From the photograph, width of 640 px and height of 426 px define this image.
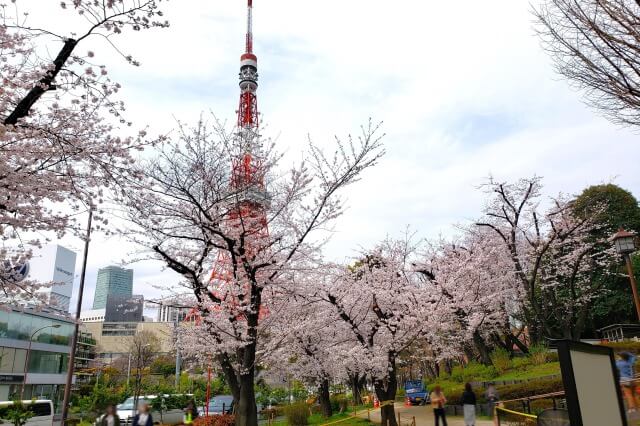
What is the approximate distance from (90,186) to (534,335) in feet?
67.4

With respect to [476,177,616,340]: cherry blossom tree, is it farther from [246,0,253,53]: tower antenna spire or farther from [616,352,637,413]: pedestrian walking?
[246,0,253,53]: tower antenna spire

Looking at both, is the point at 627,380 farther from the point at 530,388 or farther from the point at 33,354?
the point at 33,354

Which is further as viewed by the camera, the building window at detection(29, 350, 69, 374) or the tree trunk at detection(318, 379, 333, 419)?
the building window at detection(29, 350, 69, 374)

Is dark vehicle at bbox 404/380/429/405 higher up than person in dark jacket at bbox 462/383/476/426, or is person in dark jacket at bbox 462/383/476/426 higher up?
person in dark jacket at bbox 462/383/476/426

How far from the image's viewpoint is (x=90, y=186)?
22.9 ft

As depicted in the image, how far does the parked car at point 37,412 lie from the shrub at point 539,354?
20728 mm

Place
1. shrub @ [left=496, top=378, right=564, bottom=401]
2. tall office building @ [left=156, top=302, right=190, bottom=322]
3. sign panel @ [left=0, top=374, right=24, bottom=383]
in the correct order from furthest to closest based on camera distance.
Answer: sign panel @ [left=0, top=374, right=24, bottom=383] < shrub @ [left=496, top=378, right=564, bottom=401] < tall office building @ [left=156, top=302, right=190, bottom=322]

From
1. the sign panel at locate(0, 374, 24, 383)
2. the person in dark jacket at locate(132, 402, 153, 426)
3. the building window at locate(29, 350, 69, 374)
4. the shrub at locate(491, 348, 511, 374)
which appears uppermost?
the building window at locate(29, 350, 69, 374)

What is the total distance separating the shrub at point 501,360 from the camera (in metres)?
18.1

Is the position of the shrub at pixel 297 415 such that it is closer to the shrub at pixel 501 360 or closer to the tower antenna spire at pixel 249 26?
the shrub at pixel 501 360

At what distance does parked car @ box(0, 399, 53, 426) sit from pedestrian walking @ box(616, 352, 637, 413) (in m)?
21.7

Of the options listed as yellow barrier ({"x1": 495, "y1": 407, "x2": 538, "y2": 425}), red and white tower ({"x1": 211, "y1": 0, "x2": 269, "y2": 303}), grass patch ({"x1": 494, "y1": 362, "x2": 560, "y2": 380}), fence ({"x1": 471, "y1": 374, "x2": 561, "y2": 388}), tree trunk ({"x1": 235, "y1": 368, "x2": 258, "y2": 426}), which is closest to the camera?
yellow barrier ({"x1": 495, "y1": 407, "x2": 538, "y2": 425})

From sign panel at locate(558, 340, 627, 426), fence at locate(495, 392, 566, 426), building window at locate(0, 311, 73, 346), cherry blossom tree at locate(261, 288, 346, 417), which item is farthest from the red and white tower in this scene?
building window at locate(0, 311, 73, 346)

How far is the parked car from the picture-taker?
19.6 meters
